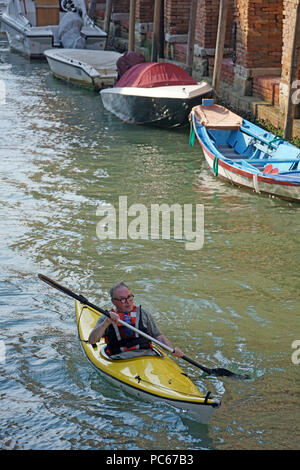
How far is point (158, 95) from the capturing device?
14.4 meters

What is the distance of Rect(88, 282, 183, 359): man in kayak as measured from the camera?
19.5 ft

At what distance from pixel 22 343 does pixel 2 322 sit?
1.58ft

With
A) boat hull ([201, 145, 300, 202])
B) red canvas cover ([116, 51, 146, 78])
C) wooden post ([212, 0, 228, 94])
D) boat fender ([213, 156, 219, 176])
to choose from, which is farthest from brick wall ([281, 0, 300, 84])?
red canvas cover ([116, 51, 146, 78])

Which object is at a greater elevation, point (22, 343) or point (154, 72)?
point (154, 72)

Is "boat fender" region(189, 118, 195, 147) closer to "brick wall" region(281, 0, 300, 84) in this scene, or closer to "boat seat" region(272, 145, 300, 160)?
"brick wall" region(281, 0, 300, 84)

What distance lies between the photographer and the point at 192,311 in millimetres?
7434

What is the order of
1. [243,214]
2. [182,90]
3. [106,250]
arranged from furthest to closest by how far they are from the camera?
[182,90] < [243,214] < [106,250]

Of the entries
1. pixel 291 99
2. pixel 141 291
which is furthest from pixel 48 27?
pixel 141 291

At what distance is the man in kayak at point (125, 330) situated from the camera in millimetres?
5938

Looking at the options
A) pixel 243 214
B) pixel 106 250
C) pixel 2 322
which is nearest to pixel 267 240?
pixel 243 214

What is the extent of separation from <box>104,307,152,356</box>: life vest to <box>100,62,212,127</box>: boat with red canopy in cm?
863

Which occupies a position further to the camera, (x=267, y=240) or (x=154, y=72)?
(x=154, y=72)

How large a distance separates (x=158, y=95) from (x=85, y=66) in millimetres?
4672
